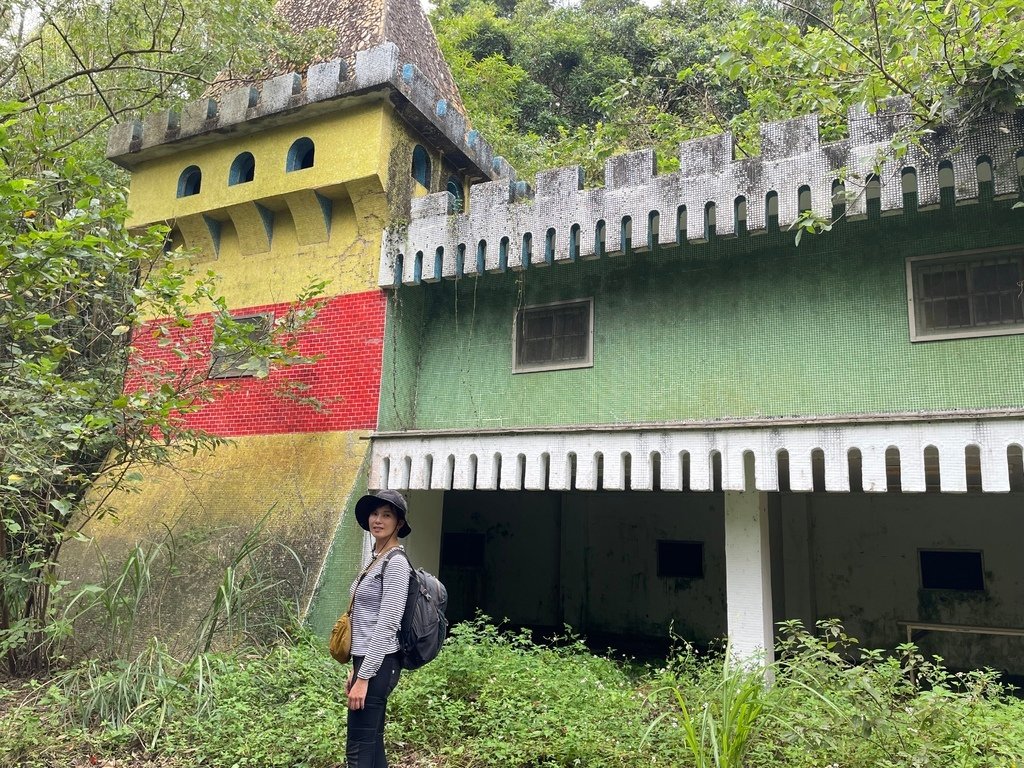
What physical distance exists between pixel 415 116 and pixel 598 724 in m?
7.52

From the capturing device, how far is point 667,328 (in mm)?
8836

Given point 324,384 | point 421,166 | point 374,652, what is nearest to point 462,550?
point 324,384

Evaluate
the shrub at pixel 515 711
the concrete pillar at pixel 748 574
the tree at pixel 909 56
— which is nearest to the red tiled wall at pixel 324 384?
the shrub at pixel 515 711

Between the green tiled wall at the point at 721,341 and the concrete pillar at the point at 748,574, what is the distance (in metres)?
1.00

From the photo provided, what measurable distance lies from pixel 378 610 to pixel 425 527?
210 inches

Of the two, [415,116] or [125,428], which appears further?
[415,116]

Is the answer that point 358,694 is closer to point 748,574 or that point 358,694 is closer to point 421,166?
point 748,574

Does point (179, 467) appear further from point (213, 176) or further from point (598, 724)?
point (598, 724)

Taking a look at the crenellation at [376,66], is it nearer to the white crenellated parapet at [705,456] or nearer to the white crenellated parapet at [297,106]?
the white crenellated parapet at [297,106]

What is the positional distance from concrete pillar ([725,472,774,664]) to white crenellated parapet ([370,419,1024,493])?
43 cm

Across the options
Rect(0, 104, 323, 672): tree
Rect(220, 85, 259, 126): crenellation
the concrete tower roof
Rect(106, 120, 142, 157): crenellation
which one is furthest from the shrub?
Rect(106, 120, 142, 157): crenellation

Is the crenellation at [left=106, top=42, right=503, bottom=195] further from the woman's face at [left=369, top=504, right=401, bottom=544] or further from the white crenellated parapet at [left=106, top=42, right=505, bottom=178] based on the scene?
the woman's face at [left=369, top=504, right=401, bottom=544]

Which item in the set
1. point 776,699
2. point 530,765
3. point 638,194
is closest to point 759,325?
point 638,194

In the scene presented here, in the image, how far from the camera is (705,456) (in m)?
7.40
